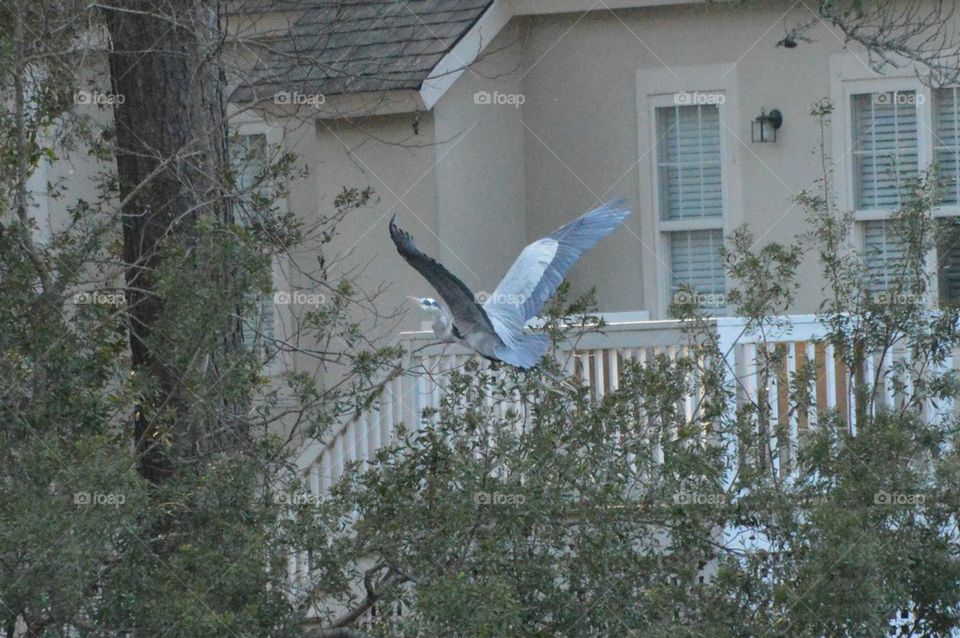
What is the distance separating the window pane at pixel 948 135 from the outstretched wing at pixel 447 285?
18.4 feet

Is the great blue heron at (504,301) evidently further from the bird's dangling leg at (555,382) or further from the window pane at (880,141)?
the window pane at (880,141)

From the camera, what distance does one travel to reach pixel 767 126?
1162 cm

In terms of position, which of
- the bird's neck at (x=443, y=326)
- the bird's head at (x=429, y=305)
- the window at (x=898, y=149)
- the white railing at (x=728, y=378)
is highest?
the window at (x=898, y=149)

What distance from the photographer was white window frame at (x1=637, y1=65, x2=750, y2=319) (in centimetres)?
1179

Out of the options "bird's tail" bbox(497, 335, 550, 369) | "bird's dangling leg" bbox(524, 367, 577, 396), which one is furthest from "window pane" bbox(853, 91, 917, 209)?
"bird's tail" bbox(497, 335, 550, 369)

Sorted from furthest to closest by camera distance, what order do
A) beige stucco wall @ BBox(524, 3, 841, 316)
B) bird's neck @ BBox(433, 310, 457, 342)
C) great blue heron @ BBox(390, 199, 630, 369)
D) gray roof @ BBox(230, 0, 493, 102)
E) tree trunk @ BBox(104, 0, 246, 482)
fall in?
1. beige stucco wall @ BBox(524, 3, 841, 316)
2. gray roof @ BBox(230, 0, 493, 102)
3. tree trunk @ BBox(104, 0, 246, 482)
4. bird's neck @ BBox(433, 310, 457, 342)
5. great blue heron @ BBox(390, 199, 630, 369)

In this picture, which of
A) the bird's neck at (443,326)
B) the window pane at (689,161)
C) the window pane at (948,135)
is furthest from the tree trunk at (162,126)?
the window pane at (948,135)

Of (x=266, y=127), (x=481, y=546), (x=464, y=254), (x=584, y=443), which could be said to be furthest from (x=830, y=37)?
(x=481, y=546)

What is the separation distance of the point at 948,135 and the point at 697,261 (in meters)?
2.11

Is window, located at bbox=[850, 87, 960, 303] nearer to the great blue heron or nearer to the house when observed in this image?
the house

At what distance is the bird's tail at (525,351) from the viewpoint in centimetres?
663

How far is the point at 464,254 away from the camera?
11.9 meters

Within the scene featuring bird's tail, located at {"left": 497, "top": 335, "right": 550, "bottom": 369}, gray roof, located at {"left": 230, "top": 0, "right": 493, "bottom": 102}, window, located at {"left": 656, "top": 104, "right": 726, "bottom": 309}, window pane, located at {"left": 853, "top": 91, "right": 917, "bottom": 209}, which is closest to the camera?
bird's tail, located at {"left": 497, "top": 335, "right": 550, "bottom": 369}

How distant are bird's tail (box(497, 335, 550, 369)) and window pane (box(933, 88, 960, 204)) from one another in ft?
17.6
